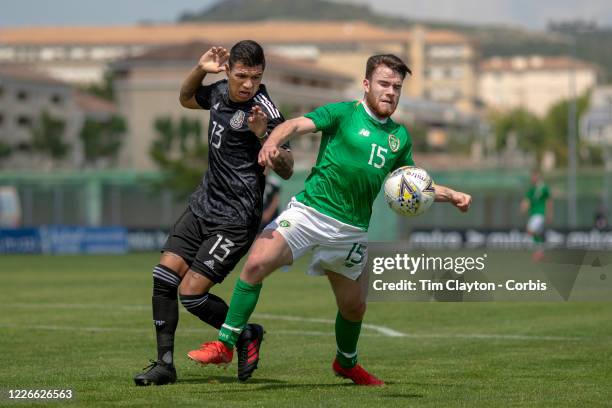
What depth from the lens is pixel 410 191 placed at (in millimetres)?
9820

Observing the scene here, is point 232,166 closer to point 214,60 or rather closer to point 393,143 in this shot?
point 214,60

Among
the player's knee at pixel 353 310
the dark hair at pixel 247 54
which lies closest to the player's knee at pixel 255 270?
the player's knee at pixel 353 310

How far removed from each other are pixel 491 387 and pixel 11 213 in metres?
49.7

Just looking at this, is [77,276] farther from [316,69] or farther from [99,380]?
[316,69]

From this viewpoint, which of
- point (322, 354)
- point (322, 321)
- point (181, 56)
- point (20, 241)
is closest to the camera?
point (322, 354)

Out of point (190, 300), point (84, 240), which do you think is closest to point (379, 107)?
point (190, 300)

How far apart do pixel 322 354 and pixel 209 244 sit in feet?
9.90

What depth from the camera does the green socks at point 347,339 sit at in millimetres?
10453

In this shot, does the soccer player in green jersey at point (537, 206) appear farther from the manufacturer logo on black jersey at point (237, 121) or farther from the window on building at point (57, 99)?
→ the window on building at point (57, 99)

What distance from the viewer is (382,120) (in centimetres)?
998

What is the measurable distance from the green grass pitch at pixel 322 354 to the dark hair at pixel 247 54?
244cm

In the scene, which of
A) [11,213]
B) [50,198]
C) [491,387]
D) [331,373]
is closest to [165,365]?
[331,373]

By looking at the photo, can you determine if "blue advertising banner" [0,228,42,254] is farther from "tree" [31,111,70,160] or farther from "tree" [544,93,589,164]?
"tree" [544,93,589,164]

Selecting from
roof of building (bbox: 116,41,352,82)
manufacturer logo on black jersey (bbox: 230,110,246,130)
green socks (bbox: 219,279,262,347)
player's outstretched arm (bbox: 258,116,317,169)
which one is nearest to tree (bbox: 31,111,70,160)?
roof of building (bbox: 116,41,352,82)
